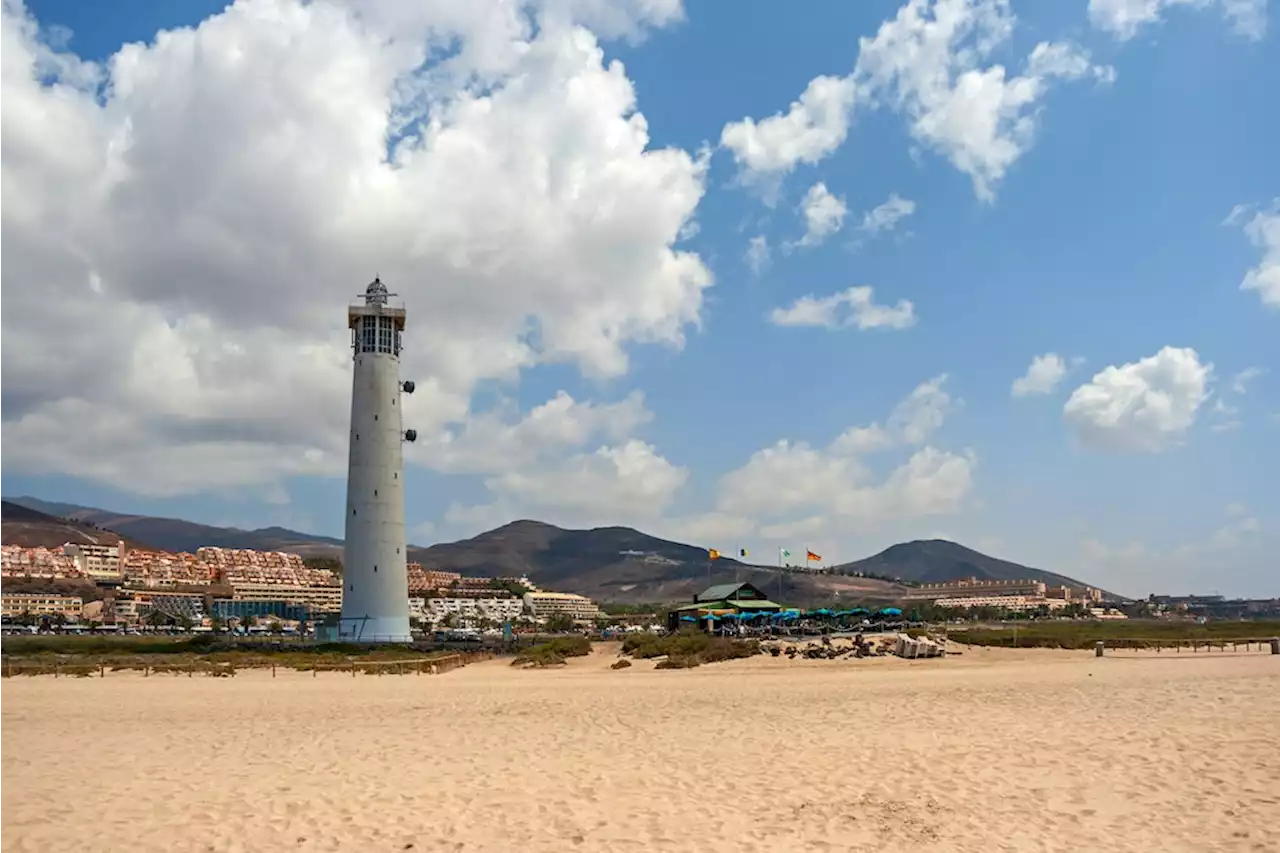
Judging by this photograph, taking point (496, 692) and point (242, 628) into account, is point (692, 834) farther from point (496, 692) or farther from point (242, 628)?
point (242, 628)

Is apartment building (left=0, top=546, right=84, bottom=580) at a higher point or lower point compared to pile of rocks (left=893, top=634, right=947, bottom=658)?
higher

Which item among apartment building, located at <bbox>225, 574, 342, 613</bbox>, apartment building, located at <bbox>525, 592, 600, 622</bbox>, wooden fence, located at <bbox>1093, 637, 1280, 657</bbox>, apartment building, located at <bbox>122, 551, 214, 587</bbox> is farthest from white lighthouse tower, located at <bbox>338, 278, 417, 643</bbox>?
apartment building, located at <bbox>122, 551, 214, 587</bbox>

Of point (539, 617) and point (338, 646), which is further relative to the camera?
point (539, 617)

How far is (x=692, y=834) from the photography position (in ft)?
29.4

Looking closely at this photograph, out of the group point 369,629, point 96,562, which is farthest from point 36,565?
point 369,629

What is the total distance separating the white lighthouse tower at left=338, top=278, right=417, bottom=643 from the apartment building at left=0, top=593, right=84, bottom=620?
7542 cm

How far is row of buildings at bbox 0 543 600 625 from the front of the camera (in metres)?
119

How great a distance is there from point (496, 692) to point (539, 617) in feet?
400

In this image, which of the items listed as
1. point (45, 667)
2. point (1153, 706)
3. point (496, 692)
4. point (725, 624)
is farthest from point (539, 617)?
point (1153, 706)

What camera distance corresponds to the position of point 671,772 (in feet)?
38.8

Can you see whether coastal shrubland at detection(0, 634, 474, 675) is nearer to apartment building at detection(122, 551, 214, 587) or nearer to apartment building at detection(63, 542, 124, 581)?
apartment building at detection(63, 542, 124, 581)

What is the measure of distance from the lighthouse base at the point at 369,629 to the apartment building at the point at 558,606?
9434cm

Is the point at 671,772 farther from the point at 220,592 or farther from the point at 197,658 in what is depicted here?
the point at 220,592

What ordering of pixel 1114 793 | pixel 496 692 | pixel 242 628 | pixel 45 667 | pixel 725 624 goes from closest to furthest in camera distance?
pixel 1114 793, pixel 496 692, pixel 45 667, pixel 725 624, pixel 242 628
